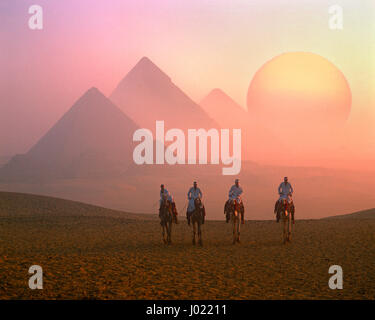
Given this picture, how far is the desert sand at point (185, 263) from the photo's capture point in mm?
11586

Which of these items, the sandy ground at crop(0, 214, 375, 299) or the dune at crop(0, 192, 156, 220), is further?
the dune at crop(0, 192, 156, 220)

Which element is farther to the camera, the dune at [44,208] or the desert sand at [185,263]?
the dune at [44,208]

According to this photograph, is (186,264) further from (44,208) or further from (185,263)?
(44,208)

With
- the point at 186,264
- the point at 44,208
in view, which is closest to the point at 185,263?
the point at 186,264

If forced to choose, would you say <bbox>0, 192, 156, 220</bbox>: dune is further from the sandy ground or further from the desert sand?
the sandy ground

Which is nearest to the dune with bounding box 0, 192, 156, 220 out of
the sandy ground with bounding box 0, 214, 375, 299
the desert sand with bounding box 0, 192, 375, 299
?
the desert sand with bounding box 0, 192, 375, 299

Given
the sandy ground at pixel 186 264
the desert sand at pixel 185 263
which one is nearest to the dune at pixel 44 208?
the desert sand at pixel 185 263

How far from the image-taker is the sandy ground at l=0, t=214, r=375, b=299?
11.6m

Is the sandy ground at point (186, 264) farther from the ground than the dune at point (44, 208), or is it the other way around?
the dune at point (44, 208)

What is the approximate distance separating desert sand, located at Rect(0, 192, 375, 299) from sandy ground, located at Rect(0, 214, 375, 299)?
25 mm

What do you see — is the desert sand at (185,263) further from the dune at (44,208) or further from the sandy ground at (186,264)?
the dune at (44,208)

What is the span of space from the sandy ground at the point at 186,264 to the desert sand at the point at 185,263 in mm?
25

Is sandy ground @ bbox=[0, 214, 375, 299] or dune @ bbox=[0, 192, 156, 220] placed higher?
dune @ bbox=[0, 192, 156, 220]
